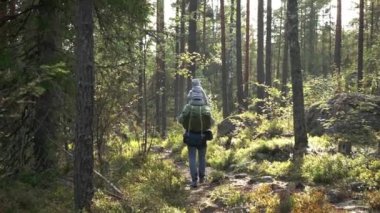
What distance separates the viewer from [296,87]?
1248 centimetres

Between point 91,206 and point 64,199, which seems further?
point 64,199

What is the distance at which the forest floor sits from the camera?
24.5 ft

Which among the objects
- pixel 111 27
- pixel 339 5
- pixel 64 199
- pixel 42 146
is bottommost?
pixel 64 199

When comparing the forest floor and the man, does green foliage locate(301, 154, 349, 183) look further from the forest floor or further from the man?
the man

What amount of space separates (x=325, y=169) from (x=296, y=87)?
11.0ft

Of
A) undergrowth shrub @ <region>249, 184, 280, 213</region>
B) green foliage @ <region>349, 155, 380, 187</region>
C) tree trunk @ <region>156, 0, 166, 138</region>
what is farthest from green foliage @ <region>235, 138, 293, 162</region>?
A: undergrowth shrub @ <region>249, 184, 280, 213</region>

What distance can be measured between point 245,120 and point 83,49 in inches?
528

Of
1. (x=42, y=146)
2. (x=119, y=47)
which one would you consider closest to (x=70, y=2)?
(x=119, y=47)

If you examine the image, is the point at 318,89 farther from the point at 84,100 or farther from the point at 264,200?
the point at 84,100

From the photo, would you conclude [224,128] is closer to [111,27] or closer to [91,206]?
[111,27]

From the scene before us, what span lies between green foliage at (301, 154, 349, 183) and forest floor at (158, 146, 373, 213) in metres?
0.48

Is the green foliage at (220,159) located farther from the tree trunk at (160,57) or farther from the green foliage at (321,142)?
the tree trunk at (160,57)

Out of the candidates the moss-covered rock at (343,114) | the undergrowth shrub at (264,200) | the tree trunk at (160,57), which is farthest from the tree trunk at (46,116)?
the moss-covered rock at (343,114)

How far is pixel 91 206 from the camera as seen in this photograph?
657cm
